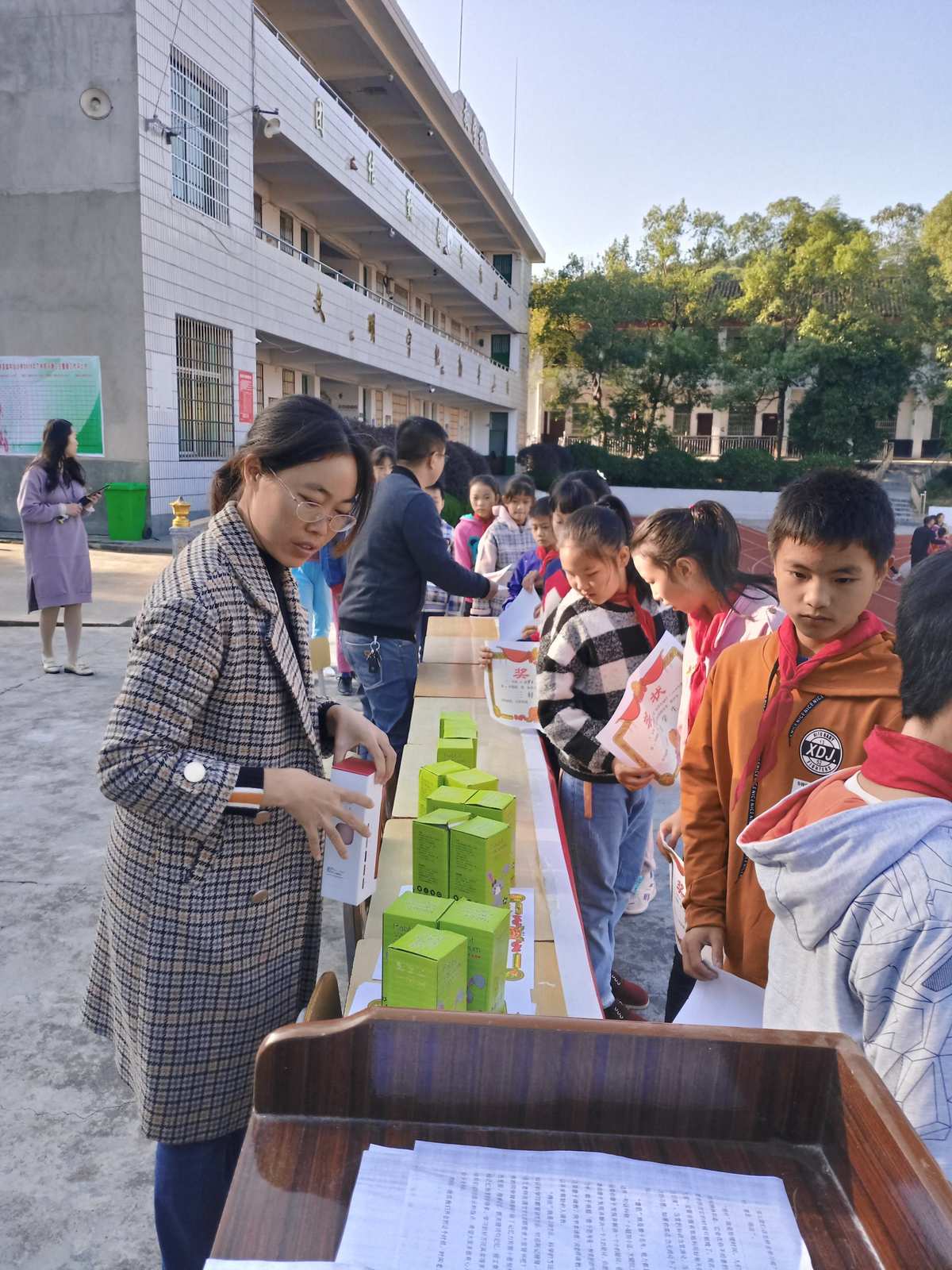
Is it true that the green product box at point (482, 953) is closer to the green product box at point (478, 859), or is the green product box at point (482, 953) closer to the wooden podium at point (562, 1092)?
the green product box at point (478, 859)

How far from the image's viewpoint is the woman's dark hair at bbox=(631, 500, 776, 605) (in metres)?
2.28

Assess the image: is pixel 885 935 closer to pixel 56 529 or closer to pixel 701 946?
pixel 701 946

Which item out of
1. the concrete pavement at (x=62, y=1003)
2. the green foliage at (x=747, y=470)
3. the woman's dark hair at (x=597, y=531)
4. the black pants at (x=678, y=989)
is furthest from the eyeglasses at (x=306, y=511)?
the green foliage at (x=747, y=470)

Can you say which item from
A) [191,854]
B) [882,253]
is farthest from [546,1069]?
[882,253]

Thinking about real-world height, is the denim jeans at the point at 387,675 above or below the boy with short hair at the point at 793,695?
below

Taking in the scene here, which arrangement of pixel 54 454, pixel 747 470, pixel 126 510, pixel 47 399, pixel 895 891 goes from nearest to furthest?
pixel 895 891 → pixel 54 454 → pixel 126 510 → pixel 47 399 → pixel 747 470

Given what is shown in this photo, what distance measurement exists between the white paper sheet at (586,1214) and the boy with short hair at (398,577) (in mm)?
2898

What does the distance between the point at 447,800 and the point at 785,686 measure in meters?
0.74

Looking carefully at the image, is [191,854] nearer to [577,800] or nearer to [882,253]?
[577,800]

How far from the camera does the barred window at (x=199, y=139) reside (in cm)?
1155

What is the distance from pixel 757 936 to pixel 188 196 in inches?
517

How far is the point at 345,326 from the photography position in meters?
17.5

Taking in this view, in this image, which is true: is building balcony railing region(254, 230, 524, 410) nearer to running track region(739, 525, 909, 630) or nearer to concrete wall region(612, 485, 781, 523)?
concrete wall region(612, 485, 781, 523)

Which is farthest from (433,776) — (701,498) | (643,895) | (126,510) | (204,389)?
(701,498)
